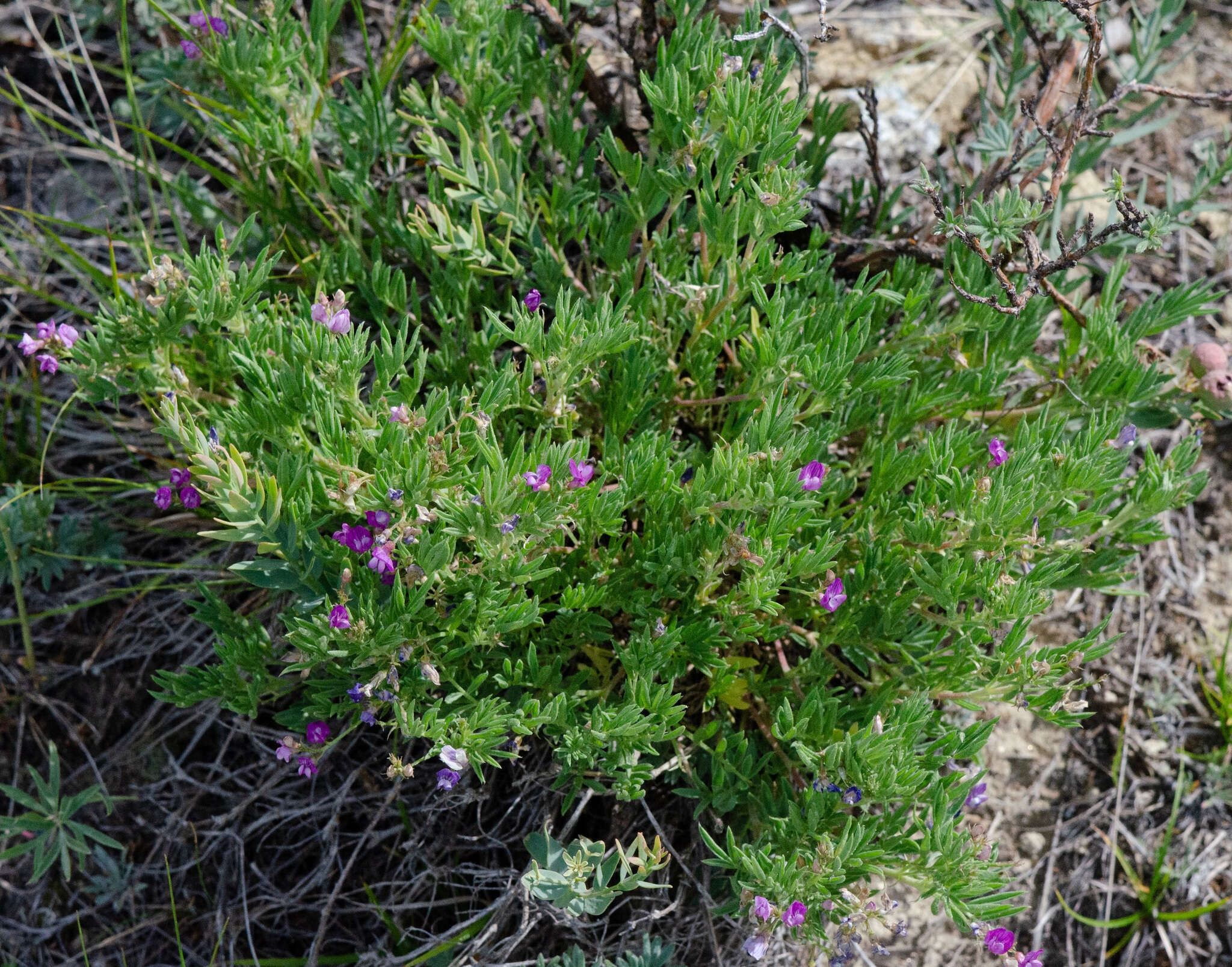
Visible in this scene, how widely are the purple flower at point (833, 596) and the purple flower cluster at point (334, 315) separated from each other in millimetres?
1086

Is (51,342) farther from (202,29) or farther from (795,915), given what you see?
(795,915)

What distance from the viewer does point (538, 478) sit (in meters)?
2.07

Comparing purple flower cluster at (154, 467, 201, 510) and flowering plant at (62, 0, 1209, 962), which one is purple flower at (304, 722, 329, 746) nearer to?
flowering plant at (62, 0, 1209, 962)

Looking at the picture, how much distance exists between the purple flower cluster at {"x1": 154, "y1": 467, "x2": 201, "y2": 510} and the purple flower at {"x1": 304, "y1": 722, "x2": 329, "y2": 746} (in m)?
0.64

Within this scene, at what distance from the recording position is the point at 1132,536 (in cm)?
261

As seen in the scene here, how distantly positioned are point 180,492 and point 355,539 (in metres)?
0.75

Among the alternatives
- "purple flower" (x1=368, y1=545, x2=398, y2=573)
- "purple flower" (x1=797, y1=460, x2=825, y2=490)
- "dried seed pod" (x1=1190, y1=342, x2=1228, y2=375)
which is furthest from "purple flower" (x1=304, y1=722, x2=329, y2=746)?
"dried seed pod" (x1=1190, y1=342, x2=1228, y2=375)

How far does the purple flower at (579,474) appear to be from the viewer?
2186 mm

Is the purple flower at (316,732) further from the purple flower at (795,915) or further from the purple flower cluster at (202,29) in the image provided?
the purple flower cluster at (202,29)

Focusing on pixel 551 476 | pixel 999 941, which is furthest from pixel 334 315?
pixel 999 941

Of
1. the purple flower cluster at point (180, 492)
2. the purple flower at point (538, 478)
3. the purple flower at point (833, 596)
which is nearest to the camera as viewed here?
the purple flower at point (538, 478)

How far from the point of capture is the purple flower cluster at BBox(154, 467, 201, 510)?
101 inches

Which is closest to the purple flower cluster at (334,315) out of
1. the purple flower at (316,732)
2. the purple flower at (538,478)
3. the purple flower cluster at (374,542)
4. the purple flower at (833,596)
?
the purple flower cluster at (374,542)

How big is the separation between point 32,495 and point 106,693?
0.70m
